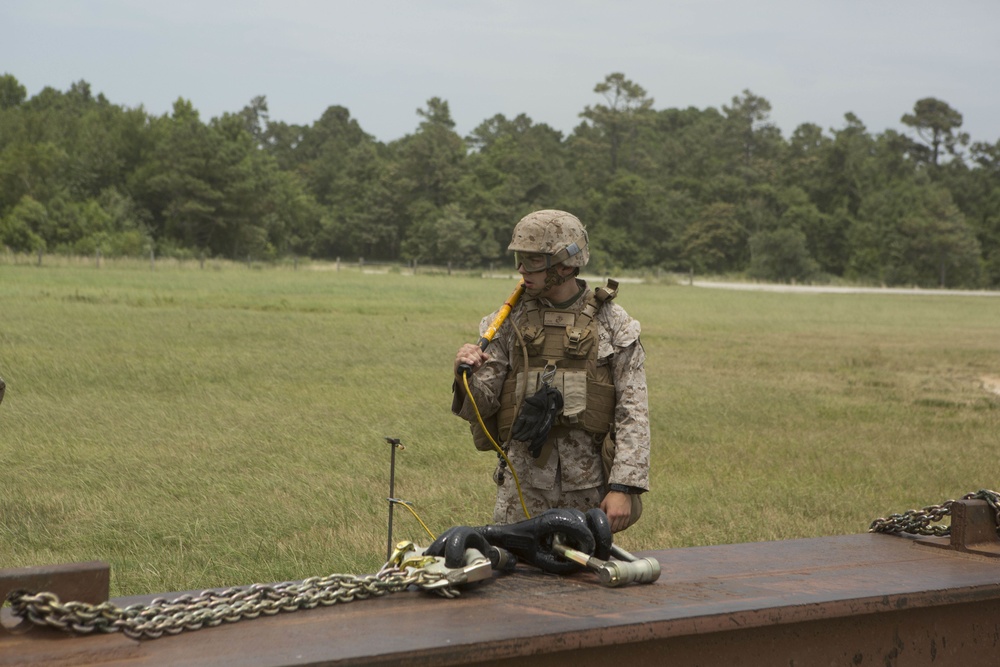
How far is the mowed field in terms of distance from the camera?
7418 millimetres

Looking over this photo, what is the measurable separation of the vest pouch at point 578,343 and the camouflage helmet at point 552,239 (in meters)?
0.26

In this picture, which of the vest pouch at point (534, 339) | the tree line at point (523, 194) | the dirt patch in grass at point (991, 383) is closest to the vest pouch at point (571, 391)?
the vest pouch at point (534, 339)

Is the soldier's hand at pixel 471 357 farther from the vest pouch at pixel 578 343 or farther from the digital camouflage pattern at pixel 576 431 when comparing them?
the vest pouch at pixel 578 343

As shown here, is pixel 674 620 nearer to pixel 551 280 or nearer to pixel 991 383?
pixel 551 280

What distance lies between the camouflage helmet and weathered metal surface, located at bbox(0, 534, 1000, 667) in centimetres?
114

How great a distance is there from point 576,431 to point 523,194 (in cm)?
8965

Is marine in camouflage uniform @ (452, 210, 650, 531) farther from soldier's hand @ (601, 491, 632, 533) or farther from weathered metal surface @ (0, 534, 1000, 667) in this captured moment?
weathered metal surface @ (0, 534, 1000, 667)

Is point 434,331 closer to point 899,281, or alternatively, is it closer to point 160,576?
point 160,576

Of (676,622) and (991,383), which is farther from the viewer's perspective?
(991,383)

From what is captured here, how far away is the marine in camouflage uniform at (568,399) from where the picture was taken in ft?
15.0

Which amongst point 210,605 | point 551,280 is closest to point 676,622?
A: point 210,605

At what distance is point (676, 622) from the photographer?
3236 millimetres

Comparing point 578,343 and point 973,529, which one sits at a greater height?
point 578,343

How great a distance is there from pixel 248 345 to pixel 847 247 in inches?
3451
